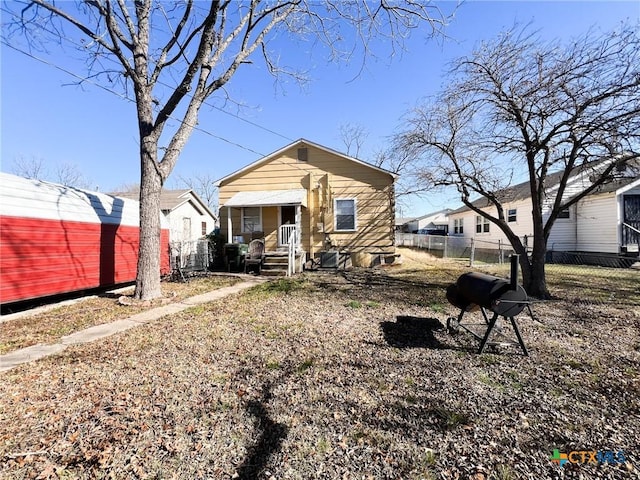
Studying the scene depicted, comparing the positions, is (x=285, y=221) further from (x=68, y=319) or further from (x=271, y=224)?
(x=68, y=319)

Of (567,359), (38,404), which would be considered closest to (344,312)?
(567,359)

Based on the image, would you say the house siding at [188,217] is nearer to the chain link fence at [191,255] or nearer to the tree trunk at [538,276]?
the chain link fence at [191,255]

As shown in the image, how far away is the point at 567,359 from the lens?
378 centimetres

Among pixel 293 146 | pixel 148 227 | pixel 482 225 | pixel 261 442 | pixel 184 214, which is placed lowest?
pixel 261 442

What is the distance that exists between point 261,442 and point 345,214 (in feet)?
37.6

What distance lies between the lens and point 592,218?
1570cm

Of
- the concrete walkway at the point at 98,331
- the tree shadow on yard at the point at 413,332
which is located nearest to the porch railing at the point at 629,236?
the tree shadow on yard at the point at 413,332

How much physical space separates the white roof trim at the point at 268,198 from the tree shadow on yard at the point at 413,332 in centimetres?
777

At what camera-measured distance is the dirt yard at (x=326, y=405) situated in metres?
2.08

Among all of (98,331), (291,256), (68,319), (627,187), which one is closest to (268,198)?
(291,256)

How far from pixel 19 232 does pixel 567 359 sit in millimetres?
9556

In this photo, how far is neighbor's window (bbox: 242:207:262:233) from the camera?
1377cm

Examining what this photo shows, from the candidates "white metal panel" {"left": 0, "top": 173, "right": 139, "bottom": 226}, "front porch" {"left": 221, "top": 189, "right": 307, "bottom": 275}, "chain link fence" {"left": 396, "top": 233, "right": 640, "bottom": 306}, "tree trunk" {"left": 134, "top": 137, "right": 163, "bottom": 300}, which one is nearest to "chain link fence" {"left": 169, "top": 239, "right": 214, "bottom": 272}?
"front porch" {"left": 221, "top": 189, "right": 307, "bottom": 275}

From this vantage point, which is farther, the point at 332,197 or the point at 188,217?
the point at 188,217
